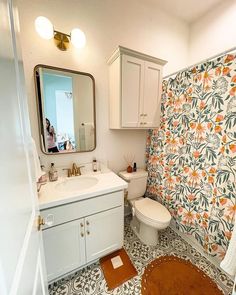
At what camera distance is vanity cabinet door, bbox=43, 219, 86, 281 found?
112 cm

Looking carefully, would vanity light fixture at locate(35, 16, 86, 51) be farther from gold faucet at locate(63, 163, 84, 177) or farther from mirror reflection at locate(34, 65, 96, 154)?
gold faucet at locate(63, 163, 84, 177)

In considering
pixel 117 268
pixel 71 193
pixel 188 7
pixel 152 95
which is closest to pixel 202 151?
pixel 152 95

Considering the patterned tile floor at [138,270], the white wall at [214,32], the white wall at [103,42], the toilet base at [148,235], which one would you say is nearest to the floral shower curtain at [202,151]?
the patterned tile floor at [138,270]

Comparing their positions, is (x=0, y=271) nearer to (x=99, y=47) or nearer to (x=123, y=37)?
(x=99, y=47)

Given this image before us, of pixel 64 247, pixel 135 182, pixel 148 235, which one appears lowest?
pixel 148 235

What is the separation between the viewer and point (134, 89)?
5.04 ft

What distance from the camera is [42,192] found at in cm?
120

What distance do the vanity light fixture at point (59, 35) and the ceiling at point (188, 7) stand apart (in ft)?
3.73

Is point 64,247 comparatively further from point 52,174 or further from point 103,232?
point 52,174

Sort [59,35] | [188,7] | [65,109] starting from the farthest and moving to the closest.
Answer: [188,7], [65,109], [59,35]

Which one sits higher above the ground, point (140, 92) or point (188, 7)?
point (188, 7)

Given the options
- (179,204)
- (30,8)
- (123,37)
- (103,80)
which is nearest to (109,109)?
(103,80)

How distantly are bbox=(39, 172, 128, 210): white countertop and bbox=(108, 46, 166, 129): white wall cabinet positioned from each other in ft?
Answer: 2.01

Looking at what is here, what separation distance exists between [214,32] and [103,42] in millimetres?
1466
